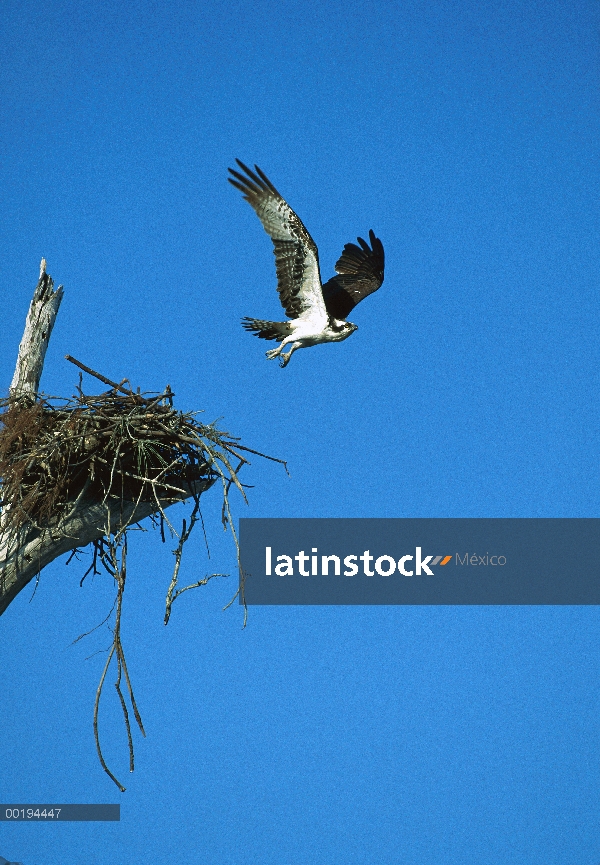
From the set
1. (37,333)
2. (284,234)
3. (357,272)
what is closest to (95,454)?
(37,333)

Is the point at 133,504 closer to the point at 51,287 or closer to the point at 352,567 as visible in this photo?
the point at 51,287

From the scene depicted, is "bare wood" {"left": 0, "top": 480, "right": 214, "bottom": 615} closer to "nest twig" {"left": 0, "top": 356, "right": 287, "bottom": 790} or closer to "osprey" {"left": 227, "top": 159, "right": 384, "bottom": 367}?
"nest twig" {"left": 0, "top": 356, "right": 287, "bottom": 790}

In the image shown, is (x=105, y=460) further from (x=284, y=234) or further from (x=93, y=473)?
(x=284, y=234)

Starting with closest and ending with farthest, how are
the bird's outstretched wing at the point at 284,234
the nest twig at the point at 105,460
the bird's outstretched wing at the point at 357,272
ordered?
1. the nest twig at the point at 105,460
2. the bird's outstretched wing at the point at 284,234
3. the bird's outstretched wing at the point at 357,272

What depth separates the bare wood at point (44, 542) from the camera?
638cm

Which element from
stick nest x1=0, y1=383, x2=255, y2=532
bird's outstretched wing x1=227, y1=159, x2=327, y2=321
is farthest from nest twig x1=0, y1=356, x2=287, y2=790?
bird's outstretched wing x1=227, y1=159, x2=327, y2=321

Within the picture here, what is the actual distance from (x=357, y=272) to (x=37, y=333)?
488 cm

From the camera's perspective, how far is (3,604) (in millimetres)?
6469

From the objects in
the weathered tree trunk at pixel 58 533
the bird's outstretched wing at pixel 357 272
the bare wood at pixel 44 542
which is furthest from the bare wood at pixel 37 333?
the bird's outstretched wing at pixel 357 272

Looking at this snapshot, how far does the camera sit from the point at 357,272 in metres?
11.5

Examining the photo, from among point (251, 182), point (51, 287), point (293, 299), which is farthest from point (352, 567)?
point (51, 287)

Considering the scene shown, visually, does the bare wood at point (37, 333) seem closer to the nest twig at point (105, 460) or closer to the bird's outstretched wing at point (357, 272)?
the nest twig at point (105, 460)

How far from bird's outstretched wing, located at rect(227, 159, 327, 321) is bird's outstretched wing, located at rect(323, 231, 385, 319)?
5.64 ft

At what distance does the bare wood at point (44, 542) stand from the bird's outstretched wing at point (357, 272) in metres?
5.12
